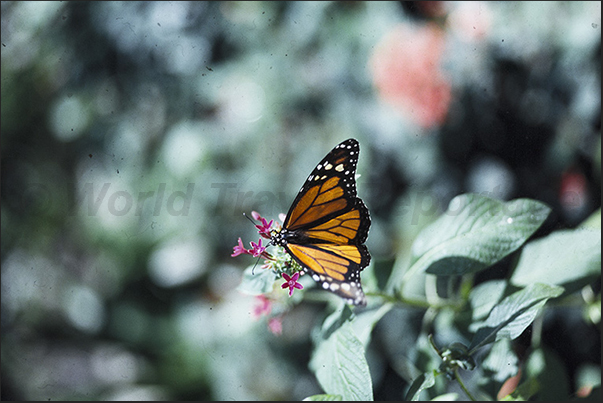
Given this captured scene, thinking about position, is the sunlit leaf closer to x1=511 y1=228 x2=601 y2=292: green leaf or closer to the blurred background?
x1=511 y1=228 x2=601 y2=292: green leaf

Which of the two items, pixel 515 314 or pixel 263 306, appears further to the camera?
pixel 263 306

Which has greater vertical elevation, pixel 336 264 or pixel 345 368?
pixel 336 264

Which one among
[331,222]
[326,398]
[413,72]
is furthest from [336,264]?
[413,72]

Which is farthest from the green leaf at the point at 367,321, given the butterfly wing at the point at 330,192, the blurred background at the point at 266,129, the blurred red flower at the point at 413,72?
the blurred red flower at the point at 413,72

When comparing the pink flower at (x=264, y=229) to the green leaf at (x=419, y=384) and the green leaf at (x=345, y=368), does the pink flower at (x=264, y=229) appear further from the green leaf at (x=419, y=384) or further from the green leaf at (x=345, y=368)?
the green leaf at (x=419, y=384)

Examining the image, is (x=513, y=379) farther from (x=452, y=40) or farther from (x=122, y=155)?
(x=122, y=155)

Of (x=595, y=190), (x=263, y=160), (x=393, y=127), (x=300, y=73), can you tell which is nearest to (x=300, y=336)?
(x=263, y=160)

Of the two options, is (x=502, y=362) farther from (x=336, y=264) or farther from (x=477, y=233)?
(x=336, y=264)
